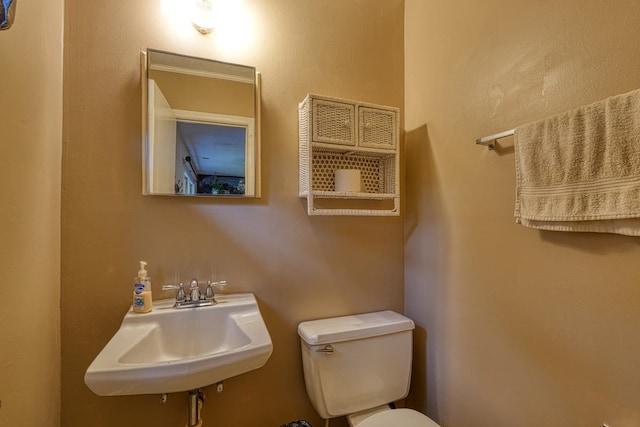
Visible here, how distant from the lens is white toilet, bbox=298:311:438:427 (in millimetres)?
1207

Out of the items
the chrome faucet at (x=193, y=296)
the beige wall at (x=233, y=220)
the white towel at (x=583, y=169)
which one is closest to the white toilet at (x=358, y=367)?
the beige wall at (x=233, y=220)

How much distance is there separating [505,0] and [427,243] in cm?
99

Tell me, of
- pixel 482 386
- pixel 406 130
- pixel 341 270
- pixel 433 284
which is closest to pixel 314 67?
pixel 406 130

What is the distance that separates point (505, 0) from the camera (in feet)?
3.50

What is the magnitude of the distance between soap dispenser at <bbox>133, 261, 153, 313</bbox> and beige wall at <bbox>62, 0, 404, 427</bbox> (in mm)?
65

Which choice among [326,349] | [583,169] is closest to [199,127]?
[326,349]

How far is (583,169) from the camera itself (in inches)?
31.6

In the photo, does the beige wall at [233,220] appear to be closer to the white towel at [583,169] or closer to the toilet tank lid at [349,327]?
the toilet tank lid at [349,327]

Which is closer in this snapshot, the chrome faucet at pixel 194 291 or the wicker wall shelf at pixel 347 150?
the chrome faucet at pixel 194 291

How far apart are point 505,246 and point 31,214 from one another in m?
1.52

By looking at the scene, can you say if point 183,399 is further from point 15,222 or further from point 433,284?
point 433,284

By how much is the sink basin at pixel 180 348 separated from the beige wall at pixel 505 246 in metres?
0.83

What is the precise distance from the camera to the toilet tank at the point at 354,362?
1.21 metres

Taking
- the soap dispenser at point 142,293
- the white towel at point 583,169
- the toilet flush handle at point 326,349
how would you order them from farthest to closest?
the toilet flush handle at point 326,349, the soap dispenser at point 142,293, the white towel at point 583,169
